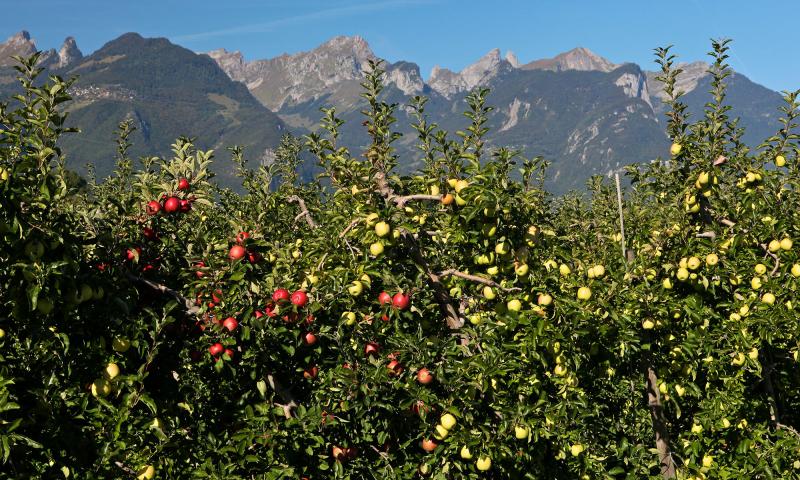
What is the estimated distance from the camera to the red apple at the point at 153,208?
17.7 feet

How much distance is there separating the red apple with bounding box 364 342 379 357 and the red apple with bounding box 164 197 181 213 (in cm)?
211

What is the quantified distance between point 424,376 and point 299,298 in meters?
1.27

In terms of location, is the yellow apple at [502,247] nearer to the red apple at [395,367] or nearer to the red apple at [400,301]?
the red apple at [400,301]

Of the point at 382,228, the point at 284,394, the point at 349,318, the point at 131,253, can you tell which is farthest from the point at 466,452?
the point at 131,253

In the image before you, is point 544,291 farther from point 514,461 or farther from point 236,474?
point 236,474

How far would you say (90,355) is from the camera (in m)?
4.62

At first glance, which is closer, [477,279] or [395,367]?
[395,367]

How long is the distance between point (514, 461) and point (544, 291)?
1.62 meters

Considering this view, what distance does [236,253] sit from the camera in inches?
207

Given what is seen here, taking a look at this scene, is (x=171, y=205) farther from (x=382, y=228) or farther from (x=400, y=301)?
(x=400, y=301)

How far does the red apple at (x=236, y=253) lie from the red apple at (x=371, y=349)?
1426mm

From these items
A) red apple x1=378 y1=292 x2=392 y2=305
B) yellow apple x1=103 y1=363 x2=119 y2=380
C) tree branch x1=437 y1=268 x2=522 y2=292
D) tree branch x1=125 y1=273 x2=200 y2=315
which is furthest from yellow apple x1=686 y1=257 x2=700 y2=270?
yellow apple x1=103 y1=363 x2=119 y2=380

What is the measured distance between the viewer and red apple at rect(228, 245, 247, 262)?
5.24 m

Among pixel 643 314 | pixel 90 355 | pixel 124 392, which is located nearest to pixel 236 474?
pixel 124 392
